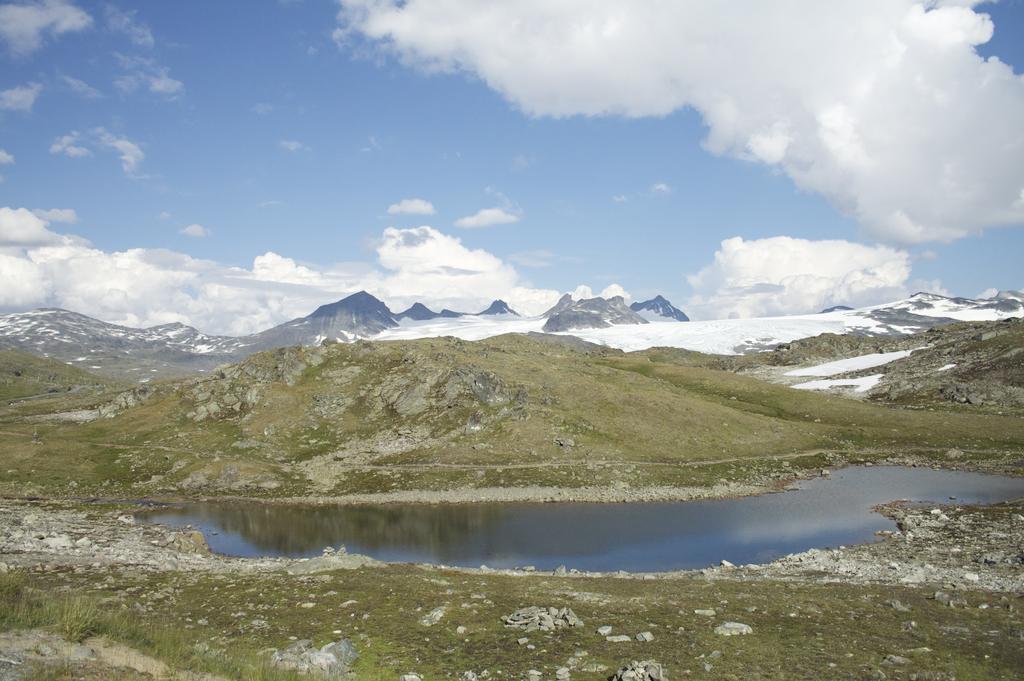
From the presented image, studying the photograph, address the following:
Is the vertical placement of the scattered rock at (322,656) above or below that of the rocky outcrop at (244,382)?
below

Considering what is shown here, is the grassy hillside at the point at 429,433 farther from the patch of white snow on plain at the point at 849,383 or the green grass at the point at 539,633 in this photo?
the green grass at the point at 539,633

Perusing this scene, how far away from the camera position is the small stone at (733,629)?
2706cm

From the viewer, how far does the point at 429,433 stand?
98062 mm

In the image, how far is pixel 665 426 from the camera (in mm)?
101625

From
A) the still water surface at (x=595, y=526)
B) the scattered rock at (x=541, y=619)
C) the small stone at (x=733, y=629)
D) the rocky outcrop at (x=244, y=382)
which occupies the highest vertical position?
the rocky outcrop at (x=244, y=382)

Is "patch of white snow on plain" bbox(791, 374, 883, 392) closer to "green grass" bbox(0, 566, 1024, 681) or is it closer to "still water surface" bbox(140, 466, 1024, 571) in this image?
"still water surface" bbox(140, 466, 1024, 571)

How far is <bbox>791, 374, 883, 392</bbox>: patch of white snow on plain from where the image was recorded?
530ft

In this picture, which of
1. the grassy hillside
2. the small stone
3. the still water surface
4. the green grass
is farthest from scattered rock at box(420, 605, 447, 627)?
the grassy hillside

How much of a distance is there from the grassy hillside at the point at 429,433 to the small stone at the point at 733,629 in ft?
175

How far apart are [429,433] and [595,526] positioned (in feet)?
130

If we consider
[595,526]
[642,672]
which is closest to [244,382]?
[595,526]

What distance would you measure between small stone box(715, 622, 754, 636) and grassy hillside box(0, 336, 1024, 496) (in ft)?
175

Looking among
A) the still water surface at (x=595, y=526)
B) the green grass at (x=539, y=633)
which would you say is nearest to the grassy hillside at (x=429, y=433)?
the still water surface at (x=595, y=526)

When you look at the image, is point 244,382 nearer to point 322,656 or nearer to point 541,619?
point 541,619
